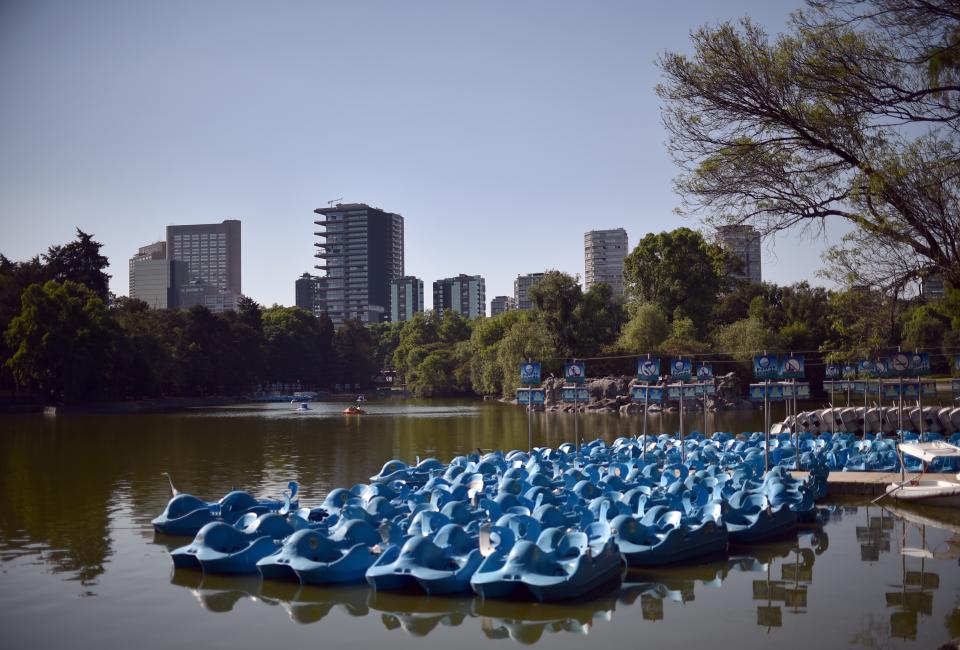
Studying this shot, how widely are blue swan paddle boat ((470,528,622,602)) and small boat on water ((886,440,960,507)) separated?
33.3ft

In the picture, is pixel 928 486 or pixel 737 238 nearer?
pixel 737 238

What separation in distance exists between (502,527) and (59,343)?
2451 inches

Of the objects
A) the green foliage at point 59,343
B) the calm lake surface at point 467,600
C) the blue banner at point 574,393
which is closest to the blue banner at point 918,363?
the calm lake surface at point 467,600

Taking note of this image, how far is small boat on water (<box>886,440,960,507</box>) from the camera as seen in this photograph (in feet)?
68.0

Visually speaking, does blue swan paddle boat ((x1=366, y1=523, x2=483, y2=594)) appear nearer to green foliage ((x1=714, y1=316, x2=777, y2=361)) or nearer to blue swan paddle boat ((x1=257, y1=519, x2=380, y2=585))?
blue swan paddle boat ((x1=257, y1=519, x2=380, y2=585))

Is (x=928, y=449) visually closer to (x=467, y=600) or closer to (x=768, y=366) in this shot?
(x=768, y=366)

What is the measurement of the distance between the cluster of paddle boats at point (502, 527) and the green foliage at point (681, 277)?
53.6m

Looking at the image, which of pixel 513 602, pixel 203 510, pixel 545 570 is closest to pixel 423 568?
pixel 513 602

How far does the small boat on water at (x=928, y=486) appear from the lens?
20.7 meters

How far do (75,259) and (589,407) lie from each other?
50.7 m

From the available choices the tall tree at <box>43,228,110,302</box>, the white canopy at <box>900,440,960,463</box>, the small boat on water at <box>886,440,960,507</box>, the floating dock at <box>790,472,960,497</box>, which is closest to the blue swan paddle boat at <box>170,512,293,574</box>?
the floating dock at <box>790,472,960,497</box>

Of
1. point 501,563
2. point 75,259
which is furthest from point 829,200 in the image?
point 75,259

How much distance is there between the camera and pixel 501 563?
13.7m

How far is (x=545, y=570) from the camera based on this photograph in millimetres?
13555
